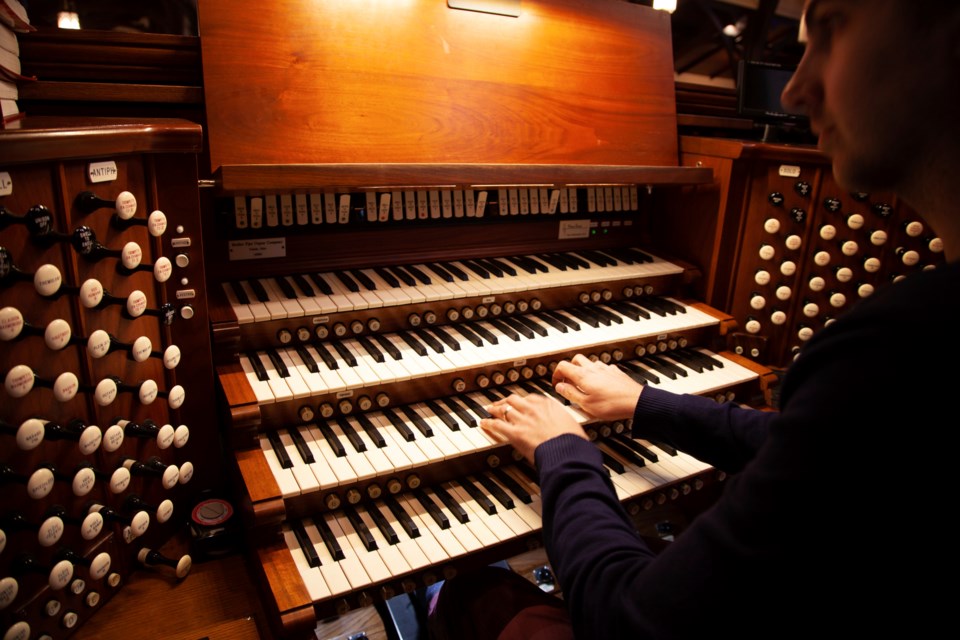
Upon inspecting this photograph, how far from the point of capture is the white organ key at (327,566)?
1412 millimetres

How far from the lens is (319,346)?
1.92 m

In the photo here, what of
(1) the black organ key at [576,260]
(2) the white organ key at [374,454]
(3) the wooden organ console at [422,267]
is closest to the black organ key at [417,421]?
(3) the wooden organ console at [422,267]

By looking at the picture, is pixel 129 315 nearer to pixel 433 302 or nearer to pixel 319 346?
pixel 319 346

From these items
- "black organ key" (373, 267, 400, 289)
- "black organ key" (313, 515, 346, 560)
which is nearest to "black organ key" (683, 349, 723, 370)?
"black organ key" (373, 267, 400, 289)

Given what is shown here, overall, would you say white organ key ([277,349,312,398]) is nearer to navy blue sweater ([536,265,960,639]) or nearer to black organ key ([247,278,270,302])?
black organ key ([247,278,270,302])

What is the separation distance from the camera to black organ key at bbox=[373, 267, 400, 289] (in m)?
2.10

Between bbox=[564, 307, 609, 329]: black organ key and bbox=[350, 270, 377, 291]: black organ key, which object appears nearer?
bbox=[350, 270, 377, 291]: black organ key

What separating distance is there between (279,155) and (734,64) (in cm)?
606

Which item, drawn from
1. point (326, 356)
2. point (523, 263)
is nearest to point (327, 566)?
point (326, 356)

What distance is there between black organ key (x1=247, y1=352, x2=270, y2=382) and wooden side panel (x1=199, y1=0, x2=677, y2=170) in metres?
0.59

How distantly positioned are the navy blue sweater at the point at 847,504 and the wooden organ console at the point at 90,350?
1.14 meters

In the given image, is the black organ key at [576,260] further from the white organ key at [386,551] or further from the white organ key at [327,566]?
the white organ key at [327,566]

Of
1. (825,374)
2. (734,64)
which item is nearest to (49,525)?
(825,374)

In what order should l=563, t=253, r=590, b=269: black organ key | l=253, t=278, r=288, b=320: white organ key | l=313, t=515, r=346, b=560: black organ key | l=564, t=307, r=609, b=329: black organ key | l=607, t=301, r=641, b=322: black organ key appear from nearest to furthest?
l=313, t=515, r=346, b=560: black organ key < l=253, t=278, r=288, b=320: white organ key < l=564, t=307, r=609, b=329: black organ key < l=607, t=301, r=641, b=322: black organ key < l=563, t=253, r=590, b=269: black organ key
